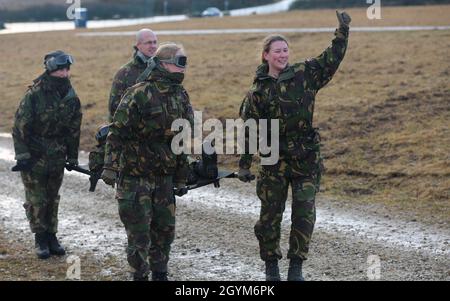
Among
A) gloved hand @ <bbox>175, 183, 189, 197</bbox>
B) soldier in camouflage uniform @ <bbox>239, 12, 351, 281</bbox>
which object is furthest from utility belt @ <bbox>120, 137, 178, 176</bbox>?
soldier in camouflage uniform @ <bbox>239, 12, 351, 281</bbox>

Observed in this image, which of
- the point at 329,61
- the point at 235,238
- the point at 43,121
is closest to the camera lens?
the point at 329,61

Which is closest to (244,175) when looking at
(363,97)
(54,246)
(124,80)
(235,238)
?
(235,238)

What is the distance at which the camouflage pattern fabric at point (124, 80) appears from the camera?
28.6 feet

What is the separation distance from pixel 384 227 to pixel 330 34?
754 inches

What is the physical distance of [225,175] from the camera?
7.78 metres

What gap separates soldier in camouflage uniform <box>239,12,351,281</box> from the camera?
7.05 metres

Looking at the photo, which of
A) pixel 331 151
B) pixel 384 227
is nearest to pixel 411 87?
pixel 331 151

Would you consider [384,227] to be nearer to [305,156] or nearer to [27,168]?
[305,156]

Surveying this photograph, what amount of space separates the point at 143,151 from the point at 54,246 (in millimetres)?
2430

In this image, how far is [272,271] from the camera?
7.40 metres

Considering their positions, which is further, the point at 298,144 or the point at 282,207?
the point at 282,207

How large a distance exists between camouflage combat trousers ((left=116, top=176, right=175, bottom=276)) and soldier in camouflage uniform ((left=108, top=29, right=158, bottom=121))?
Answer: 6.69 ft

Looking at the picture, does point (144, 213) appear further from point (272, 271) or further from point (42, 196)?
point (42, 196)

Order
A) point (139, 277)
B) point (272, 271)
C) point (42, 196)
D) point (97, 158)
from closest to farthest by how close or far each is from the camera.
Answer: point (139, 277)
point (272, 271)
point (97, 158)
point (42, 196)
